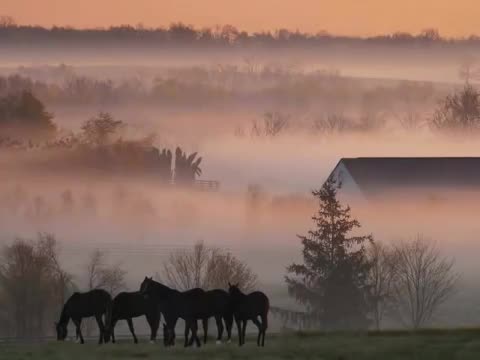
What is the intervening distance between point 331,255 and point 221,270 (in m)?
6.69

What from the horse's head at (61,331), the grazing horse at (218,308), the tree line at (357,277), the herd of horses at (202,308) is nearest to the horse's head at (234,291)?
the herd of horses at (202,308)

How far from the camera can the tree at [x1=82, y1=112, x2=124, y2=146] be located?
98769 mm

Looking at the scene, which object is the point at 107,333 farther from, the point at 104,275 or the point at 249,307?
the point at 104,275

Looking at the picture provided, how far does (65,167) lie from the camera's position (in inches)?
3954

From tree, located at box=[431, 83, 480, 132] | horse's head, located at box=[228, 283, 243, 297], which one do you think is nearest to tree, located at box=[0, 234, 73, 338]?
tree, located at box=[431, 83, 480, 132]

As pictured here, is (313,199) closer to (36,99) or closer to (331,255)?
(331,255)

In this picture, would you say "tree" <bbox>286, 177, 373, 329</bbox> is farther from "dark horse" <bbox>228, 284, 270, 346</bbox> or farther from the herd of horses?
"dark horse" <bbox>228, 284, 270, 346</bbox>

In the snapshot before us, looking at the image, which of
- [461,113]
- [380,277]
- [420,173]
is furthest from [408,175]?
[380,277]

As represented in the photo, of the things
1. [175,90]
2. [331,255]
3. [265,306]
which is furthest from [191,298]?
[175,90]

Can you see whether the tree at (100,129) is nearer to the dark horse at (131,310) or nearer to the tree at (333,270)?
the tree at (333,270)

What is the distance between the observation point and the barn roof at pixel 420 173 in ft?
330

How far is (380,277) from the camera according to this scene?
91938 mm

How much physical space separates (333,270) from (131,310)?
41383mm

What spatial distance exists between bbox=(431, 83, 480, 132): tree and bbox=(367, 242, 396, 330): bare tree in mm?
8239
